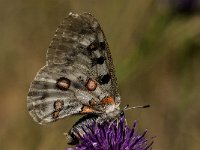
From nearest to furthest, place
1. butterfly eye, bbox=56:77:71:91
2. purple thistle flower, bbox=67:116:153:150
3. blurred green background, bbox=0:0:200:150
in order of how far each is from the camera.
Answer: purple thistle flower, bbox=67:116:153:150 < butterfly eye, bbox=56:77:71:91 < blurred green background, bbox=0:0:200:150

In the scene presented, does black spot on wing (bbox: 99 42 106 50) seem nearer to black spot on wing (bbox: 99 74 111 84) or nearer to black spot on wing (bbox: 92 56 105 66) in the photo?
black spot on wing (bbox: 92 56 105 66)

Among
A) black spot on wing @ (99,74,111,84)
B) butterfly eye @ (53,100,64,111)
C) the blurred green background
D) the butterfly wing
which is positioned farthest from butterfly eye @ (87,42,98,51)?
the blurred green background

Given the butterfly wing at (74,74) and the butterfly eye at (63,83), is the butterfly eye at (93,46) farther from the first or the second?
the butterfly eye at (63,83)

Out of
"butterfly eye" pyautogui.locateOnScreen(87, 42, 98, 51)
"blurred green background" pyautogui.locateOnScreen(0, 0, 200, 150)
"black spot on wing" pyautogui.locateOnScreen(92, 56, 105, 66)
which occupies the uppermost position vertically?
"butterfly eye" pyautogui.locateOnScreen(87, 42, 98, 51)

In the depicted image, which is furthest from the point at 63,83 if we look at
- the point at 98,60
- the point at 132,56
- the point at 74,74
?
the point at 132,56

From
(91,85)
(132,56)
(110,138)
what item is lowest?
(110,138)

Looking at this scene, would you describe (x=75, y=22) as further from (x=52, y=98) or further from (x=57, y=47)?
(x=52, y=98)

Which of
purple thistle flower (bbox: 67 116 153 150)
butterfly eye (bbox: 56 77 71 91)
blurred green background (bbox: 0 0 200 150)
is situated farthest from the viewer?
blurred green background (bbox: 0 0 200 150)

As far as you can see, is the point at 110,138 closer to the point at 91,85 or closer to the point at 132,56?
the point at 91,85
